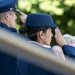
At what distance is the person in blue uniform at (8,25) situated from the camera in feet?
6.95

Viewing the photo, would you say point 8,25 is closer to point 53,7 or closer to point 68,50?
point 68,50

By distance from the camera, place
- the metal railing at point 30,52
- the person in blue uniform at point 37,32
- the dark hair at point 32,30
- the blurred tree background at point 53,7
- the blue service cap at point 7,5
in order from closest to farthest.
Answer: the metal railing at point 30,52 → the person in blue uniform at point 37,32 → the dark hair at point 32,30 → the blue service cap at point 7,5 → the blurred tree background at point 53,7

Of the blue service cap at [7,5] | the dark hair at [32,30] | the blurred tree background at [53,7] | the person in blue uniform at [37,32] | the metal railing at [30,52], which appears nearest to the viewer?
the metal railing at [30,52]

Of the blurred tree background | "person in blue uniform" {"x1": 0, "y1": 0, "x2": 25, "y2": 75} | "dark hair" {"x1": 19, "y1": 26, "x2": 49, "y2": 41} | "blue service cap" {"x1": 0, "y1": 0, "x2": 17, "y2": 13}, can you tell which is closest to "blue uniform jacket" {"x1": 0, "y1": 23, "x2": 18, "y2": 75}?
"person in blue uniform" {"x1": 0, "y1": 0, "x2": 25, "y2": 75}

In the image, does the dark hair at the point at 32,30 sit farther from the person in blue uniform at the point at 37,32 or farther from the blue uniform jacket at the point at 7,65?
the blue uniform jacket at the point at 7,65

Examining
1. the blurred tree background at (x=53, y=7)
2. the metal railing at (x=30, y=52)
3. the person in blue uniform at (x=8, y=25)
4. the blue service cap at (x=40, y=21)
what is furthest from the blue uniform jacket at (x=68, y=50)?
the blurred tree background at (x=53, y=7)

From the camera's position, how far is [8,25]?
87.4 inches

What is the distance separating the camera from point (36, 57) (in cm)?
74

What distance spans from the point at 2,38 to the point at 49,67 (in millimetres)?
118

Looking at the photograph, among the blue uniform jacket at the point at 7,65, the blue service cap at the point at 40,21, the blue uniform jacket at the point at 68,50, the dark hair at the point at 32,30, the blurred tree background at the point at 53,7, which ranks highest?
the blue service cap at the point at 40,21

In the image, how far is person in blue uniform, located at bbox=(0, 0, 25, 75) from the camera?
6.95ft

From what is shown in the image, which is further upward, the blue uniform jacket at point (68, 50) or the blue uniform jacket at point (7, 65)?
the blue uniform jacket at point (7, 65)

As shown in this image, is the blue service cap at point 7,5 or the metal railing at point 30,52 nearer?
the metal railing at point 30,52

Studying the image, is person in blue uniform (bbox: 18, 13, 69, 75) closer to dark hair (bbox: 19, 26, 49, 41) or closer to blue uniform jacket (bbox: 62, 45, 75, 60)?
dark hair (bbox: 19, 26, 49, 41)
